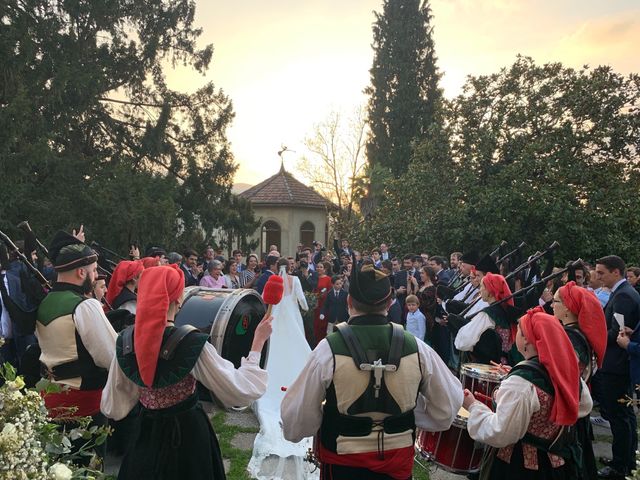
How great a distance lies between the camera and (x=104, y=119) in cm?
1609

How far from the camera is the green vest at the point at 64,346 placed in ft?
12.1

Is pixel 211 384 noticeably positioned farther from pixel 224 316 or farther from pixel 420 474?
pixel 224 316

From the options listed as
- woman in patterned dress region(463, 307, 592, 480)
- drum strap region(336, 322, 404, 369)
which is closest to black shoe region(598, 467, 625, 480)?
woman in patterned dress region(463, 307, 592, 480)

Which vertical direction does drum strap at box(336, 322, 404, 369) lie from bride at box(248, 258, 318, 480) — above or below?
above

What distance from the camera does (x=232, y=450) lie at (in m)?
5.65

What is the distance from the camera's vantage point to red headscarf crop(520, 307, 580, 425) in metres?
2.93

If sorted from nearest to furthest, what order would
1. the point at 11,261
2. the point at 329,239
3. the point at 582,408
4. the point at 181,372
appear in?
the point at 181,372, the point at 582,408, the point at 11,261, the point at 329,239

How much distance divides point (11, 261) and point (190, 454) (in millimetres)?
4815


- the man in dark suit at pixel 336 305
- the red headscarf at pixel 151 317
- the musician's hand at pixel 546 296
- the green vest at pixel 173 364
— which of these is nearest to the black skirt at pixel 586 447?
the green vest at pixel 173 364

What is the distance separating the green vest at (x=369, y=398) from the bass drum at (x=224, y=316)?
160 inches

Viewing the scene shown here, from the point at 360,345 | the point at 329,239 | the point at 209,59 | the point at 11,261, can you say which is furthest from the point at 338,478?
the point at 329,239

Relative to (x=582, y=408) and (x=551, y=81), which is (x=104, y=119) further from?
(x=582, y=408)

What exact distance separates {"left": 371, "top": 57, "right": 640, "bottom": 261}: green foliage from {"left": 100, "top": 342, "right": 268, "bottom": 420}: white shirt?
49.2ft

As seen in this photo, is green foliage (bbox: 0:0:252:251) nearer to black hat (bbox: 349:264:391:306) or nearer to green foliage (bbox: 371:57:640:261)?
green foliage (bbox: 371:57:640:261)
